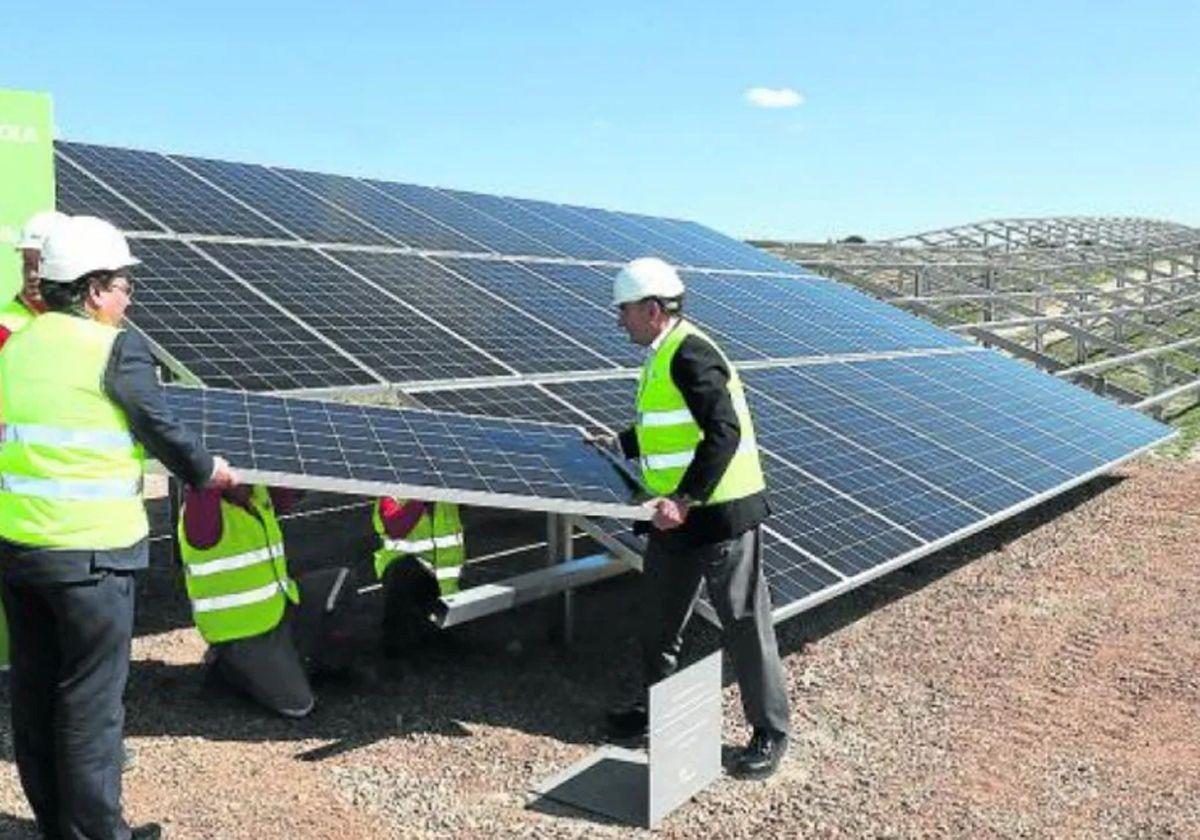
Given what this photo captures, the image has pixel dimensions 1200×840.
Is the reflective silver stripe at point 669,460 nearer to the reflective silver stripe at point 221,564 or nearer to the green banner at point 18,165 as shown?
the reflective silver stripe at point 221,564

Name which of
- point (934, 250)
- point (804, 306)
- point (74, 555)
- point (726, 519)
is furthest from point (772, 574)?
point (934, 250)

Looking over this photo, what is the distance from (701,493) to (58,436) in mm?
2525

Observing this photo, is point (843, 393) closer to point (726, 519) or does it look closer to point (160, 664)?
point (726, 519)

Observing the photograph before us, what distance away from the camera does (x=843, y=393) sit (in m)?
9.83

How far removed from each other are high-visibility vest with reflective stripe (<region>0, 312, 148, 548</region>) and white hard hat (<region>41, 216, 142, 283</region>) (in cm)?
16

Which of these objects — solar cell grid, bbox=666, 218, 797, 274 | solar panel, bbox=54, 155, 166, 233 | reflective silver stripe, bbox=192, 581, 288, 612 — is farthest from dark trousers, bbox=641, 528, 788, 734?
solar cell grid, bbox=666, 218, 797, 274

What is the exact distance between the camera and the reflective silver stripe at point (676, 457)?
5027mm

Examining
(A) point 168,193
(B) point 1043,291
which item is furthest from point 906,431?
(B) point 1043,291

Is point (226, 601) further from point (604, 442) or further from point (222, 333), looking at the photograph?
point (604, 442)

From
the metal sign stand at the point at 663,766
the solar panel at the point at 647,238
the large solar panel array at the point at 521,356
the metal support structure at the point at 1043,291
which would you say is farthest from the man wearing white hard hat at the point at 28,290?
the metal support structure at the point at 1043,291

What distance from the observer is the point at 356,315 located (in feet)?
26.1

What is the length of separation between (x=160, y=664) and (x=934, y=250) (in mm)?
35409

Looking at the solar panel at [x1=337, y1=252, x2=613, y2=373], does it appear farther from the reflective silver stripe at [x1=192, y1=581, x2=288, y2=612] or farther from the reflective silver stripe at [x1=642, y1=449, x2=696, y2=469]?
the reflective silver stripe at [x1=642, y1=449, x2=696, y2=469]

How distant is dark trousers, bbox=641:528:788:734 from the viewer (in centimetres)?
509
